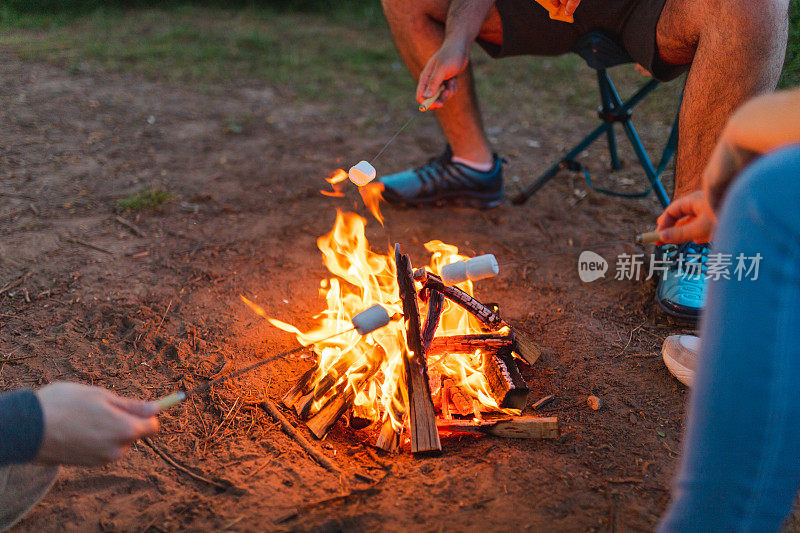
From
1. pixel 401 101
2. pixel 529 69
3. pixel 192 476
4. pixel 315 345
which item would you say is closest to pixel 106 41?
pixel 401 101

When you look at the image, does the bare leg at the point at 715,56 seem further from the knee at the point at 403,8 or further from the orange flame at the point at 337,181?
the orange flame at the point at 337,181

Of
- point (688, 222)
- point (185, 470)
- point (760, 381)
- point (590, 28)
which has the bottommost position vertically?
point (185, 470)

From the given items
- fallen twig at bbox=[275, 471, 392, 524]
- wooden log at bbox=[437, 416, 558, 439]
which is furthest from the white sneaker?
fallen twig at bbox=[275, 471, 392, 524]

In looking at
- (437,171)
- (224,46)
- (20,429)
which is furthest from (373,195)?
(224,46)

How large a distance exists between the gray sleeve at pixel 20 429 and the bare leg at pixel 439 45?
2517 mm

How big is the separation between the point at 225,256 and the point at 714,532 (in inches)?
96.1

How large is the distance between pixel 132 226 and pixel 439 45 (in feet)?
6.36

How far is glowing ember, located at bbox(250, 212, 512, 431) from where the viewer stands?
6.67 feet

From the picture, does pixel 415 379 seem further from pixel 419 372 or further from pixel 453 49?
pixel 453 49

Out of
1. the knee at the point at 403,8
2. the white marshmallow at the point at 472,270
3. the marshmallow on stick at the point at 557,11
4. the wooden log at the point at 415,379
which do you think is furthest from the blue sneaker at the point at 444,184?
the white marshmallow at the point at 472,270

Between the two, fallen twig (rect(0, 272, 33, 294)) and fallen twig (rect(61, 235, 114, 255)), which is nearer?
fallen twig (rect(0, 272, 33, 294))

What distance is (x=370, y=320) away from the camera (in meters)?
1.85

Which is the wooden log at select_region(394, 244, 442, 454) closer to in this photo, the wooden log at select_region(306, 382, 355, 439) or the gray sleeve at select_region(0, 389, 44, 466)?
the wooden log at select_region(306, 382, 355, 439)

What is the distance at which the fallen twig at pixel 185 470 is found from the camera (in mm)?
1703
